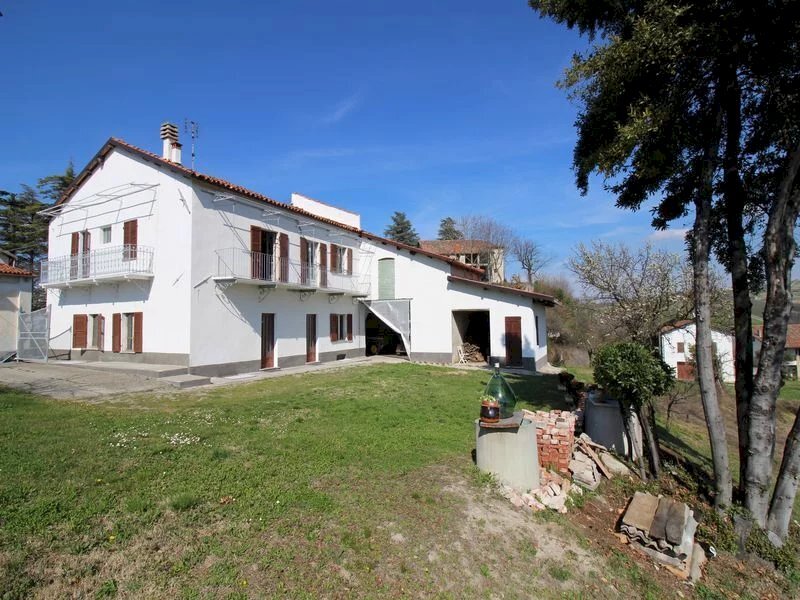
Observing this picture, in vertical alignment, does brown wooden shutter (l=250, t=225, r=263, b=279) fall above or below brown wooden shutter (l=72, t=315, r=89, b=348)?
above

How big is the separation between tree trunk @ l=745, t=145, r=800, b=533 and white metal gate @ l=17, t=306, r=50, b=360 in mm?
21925

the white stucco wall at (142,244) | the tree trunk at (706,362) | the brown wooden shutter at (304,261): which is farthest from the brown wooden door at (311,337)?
the tree trunk at (706,362)

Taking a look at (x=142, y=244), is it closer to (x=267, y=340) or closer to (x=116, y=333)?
(x=116, y=333)

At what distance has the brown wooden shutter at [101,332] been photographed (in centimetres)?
1603

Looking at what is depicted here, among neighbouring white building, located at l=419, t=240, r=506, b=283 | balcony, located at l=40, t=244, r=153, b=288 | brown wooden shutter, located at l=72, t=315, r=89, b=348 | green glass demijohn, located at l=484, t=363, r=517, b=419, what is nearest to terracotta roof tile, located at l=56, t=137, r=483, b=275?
balcony, located at l=40, t=244, r=153, b=288

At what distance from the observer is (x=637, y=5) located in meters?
6.75

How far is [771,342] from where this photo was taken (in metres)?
5.93

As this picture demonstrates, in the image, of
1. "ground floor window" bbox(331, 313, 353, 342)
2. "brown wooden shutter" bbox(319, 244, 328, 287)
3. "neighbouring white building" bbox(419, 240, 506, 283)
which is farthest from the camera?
"neighbouring white building" bbox(419, 240, 506, 283)

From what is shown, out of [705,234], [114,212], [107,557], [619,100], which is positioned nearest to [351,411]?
[107,557]

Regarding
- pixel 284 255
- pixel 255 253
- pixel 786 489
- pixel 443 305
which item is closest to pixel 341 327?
pixel 443 305

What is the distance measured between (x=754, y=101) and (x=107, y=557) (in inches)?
409

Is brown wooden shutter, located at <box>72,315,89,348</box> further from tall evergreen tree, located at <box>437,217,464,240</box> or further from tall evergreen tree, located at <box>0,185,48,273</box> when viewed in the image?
tall evergreen tree, located at <box>437,217,464,240</box>

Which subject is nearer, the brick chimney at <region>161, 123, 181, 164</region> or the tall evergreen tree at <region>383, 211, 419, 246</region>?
the brick chimney at <region>161, 123, 181, 164</region>

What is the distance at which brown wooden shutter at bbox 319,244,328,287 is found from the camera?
19516 millimetres
